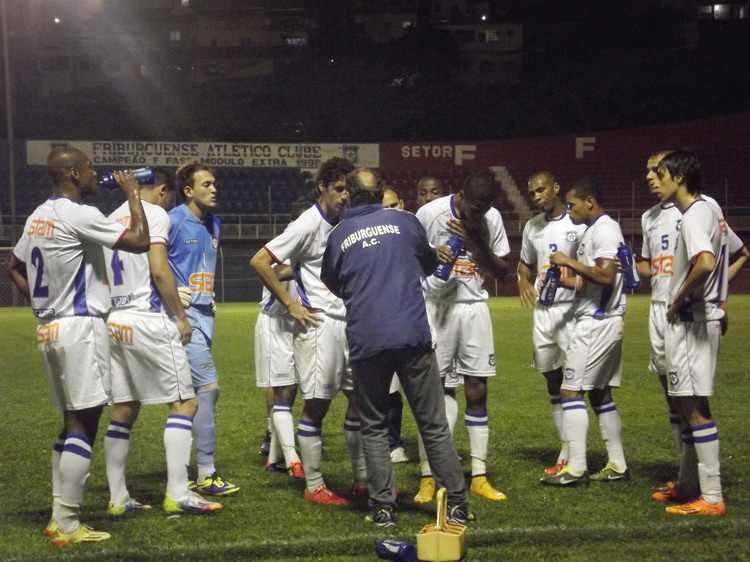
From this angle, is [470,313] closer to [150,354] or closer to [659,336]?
[659,336]

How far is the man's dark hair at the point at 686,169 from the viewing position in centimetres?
542

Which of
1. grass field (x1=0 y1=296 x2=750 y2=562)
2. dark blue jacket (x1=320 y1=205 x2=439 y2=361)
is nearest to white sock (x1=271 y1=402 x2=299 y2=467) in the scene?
grass field (x1=0 y1=296 x2=750 y2=562)

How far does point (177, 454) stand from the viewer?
540cm

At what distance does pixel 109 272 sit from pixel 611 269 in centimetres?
342

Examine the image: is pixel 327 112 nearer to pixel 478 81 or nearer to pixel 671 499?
pixel 478 81

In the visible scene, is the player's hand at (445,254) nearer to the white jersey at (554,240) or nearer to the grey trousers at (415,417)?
the grey trousers at (415,417)

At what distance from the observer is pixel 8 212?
116 feet

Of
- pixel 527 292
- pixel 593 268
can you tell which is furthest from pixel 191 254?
pixel 593 268

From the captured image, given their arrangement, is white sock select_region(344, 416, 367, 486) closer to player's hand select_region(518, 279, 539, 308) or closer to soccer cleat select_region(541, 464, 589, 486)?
soccer cleat select_region(541, 464, 589, 486)

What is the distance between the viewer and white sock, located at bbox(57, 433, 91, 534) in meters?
4.85

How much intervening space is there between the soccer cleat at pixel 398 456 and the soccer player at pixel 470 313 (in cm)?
96

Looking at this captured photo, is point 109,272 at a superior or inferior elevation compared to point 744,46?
inferior

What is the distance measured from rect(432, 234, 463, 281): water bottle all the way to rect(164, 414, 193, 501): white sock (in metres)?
1.91

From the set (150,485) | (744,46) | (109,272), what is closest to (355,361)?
(109,272)
